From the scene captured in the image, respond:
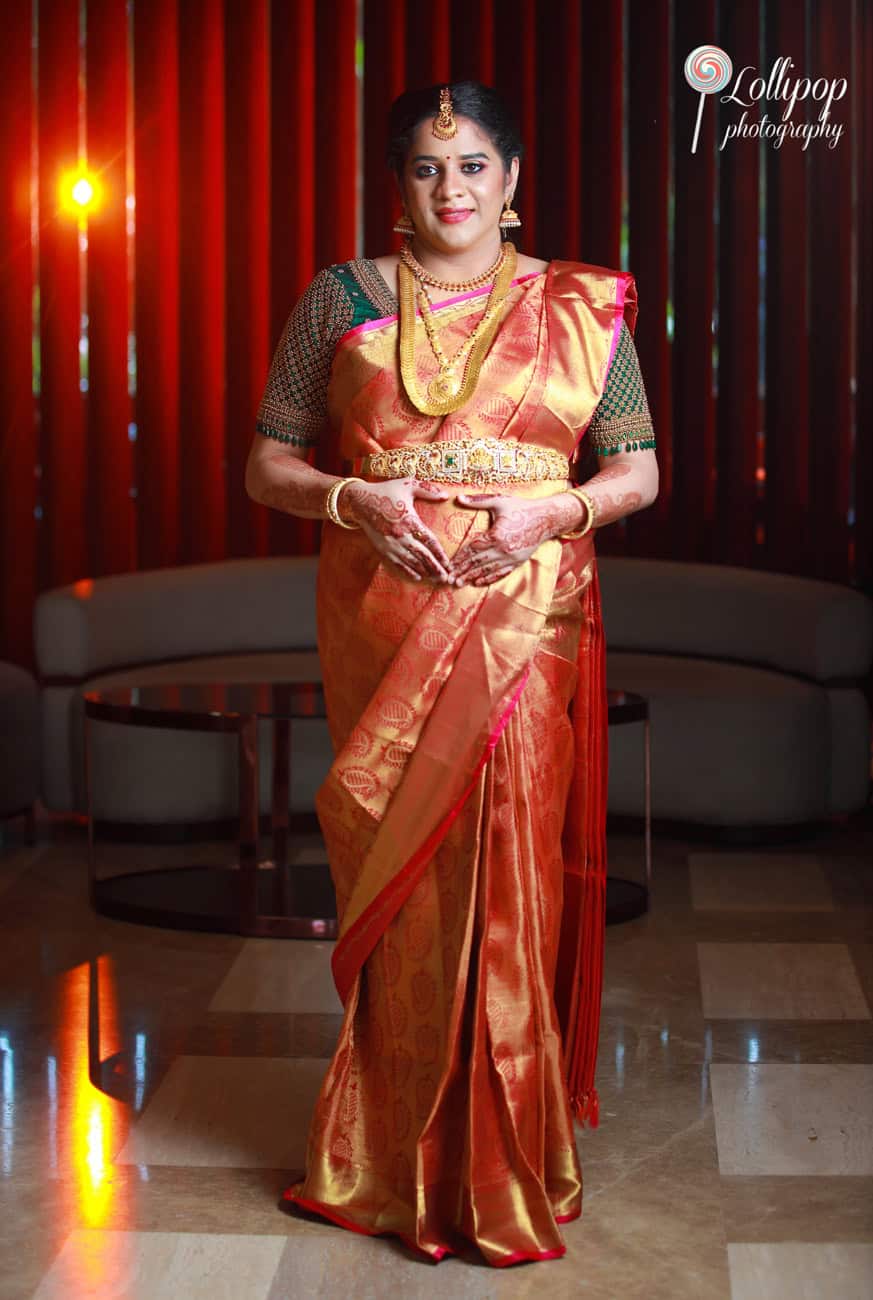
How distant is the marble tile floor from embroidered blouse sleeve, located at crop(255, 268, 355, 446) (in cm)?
109

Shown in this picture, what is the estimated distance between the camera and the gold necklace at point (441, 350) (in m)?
2.34

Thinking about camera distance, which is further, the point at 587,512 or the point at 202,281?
the point at 202,281

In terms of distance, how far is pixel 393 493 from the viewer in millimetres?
2307

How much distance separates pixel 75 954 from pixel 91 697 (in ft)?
2.18

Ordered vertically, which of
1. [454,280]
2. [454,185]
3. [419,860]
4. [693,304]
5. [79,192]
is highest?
[79,192]

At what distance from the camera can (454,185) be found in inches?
92.8

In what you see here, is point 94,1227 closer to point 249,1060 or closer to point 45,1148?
point 45,1148

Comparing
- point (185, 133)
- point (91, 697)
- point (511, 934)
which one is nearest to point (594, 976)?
point (511, 934)

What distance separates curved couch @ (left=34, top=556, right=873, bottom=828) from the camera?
4785 millimetres

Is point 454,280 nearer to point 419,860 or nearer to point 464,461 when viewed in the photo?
point 464,461

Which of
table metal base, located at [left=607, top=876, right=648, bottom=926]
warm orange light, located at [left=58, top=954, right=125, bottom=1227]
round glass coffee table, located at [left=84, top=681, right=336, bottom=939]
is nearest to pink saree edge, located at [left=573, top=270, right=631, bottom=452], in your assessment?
warm orange light, located at [left=58, top=954, right=125, bottom=1227]

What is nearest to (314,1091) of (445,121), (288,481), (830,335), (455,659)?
(455,659)

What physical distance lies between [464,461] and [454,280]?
0.27 m

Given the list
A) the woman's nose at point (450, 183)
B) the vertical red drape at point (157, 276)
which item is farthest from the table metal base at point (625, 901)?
→ the vertical red drape at point (157, 276)
